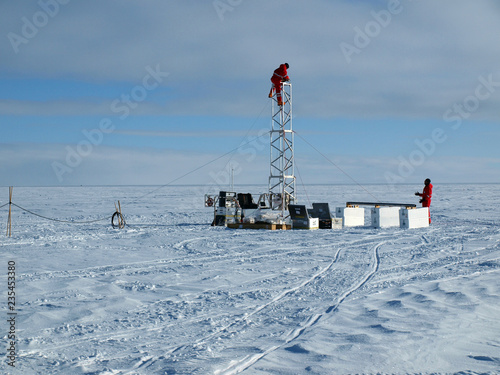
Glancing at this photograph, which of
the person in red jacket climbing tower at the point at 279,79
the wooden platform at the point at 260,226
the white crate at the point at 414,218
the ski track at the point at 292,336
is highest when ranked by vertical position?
the person in red jacket climbing tower at the point at 279,79

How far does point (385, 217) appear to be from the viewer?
1855cm

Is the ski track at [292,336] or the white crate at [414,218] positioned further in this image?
the white crate at [414,218]

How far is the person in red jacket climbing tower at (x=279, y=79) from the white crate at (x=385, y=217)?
18.9ft

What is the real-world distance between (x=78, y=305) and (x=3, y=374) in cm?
253

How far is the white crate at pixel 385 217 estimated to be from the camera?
725 inches

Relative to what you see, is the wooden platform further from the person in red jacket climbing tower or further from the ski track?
the ski track

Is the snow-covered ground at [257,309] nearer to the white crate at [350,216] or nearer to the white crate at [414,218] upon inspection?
the white crate at [414,218]

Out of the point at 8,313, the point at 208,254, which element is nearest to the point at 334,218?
the point at 208,254

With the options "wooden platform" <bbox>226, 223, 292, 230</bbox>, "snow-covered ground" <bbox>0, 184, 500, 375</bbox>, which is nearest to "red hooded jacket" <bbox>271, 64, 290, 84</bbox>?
"wooden platform" <bbox>226, 223, 292, 230</bbox>

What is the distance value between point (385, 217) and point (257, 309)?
506 inches

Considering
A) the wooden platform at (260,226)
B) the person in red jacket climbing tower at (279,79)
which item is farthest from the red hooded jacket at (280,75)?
the wooden platform at (260,226)

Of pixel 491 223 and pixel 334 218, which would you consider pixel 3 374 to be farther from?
pixel 491 223

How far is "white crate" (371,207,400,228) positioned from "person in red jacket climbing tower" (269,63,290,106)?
5.77 meters

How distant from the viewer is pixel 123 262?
1095cm
